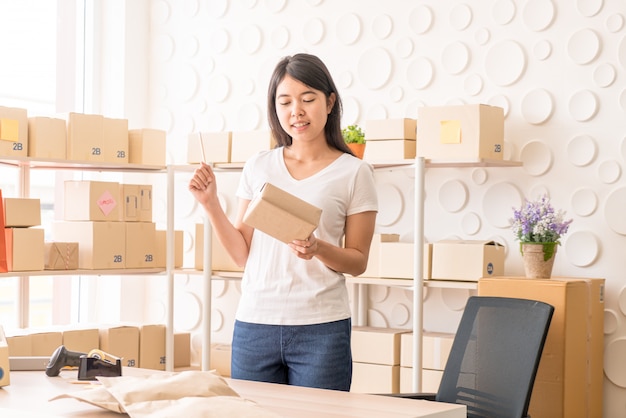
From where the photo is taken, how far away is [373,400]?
5.60 feet

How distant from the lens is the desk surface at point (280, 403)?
1.54 m

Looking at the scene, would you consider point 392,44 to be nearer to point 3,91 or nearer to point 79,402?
point 3,91

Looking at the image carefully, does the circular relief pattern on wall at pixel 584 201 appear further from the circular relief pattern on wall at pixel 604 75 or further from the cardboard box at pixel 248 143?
the cardboard box at pixel 248 143

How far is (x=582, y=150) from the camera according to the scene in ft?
12.6

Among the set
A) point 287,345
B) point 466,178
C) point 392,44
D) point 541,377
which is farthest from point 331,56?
point 287,345

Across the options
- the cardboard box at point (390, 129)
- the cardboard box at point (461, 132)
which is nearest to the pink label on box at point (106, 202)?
the cardboard box at point (390, 129)

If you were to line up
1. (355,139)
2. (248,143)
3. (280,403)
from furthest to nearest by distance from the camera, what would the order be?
1. (248,143)
2. (355,139)
3. (280,403)

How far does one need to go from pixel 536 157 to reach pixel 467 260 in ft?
1.93

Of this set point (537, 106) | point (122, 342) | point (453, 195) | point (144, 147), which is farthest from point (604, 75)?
point (122, 342)

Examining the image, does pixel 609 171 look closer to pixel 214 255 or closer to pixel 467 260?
pixel 467 260

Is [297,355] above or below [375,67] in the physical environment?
below

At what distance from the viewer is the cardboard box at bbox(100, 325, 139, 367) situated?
13.8 feet

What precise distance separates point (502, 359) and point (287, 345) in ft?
2.39

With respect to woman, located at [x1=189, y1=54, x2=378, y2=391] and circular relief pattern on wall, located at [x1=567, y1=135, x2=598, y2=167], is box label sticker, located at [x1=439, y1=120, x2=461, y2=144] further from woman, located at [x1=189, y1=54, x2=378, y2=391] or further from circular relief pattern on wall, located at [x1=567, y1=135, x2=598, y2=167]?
woman, located at [x1=189, y1=54, x2=378, y2=391]
